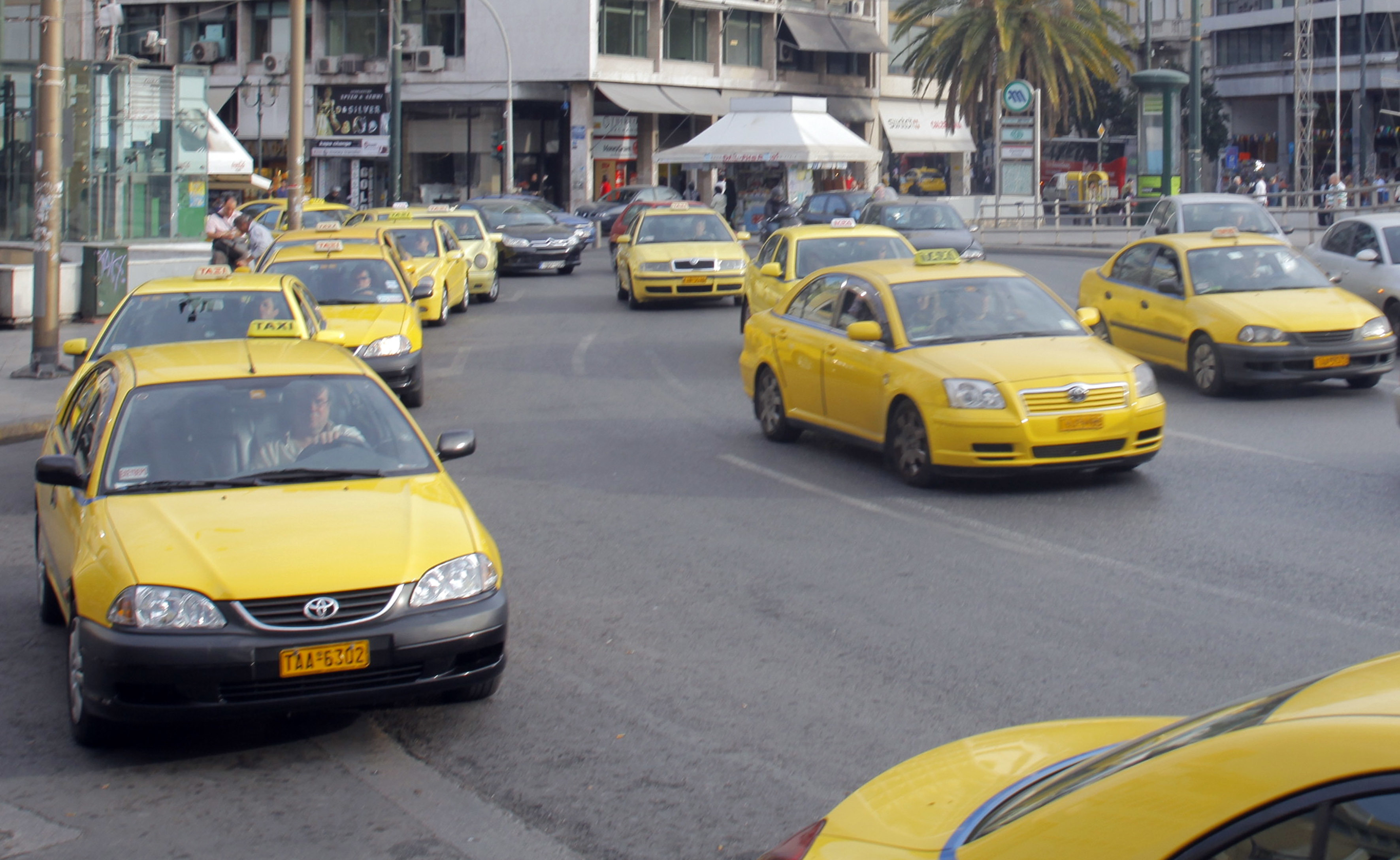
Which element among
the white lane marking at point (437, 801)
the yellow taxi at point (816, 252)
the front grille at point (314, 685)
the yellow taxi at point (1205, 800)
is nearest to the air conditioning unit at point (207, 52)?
the yellow taxi at point (816, 252)

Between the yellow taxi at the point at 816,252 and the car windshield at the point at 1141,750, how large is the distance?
48.3 ft

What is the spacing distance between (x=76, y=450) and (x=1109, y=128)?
87480 millimetres

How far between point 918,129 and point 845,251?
54.8m

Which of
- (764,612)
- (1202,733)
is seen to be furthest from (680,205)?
(1202,733)

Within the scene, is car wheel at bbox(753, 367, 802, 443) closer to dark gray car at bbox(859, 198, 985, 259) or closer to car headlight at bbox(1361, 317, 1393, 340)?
car headlight at bbox(1361, 317, 1393, 340)

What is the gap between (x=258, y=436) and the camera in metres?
6.76

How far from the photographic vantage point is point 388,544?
582cm

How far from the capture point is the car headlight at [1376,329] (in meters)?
Answer: 14.3

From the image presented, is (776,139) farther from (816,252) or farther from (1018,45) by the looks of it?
(816,252)

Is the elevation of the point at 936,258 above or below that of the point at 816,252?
below

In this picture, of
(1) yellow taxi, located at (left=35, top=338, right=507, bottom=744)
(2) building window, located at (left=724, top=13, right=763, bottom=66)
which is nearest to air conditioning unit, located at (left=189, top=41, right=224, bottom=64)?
(2) building window, located at (left=724, top=13, right=763, bottom=66)

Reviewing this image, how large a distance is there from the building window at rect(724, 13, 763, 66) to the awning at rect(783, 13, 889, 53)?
1278 millimetres

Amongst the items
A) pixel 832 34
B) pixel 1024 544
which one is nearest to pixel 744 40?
pixel 832 34

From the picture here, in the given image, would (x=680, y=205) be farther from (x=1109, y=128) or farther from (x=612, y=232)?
(x=1109, y=128)
